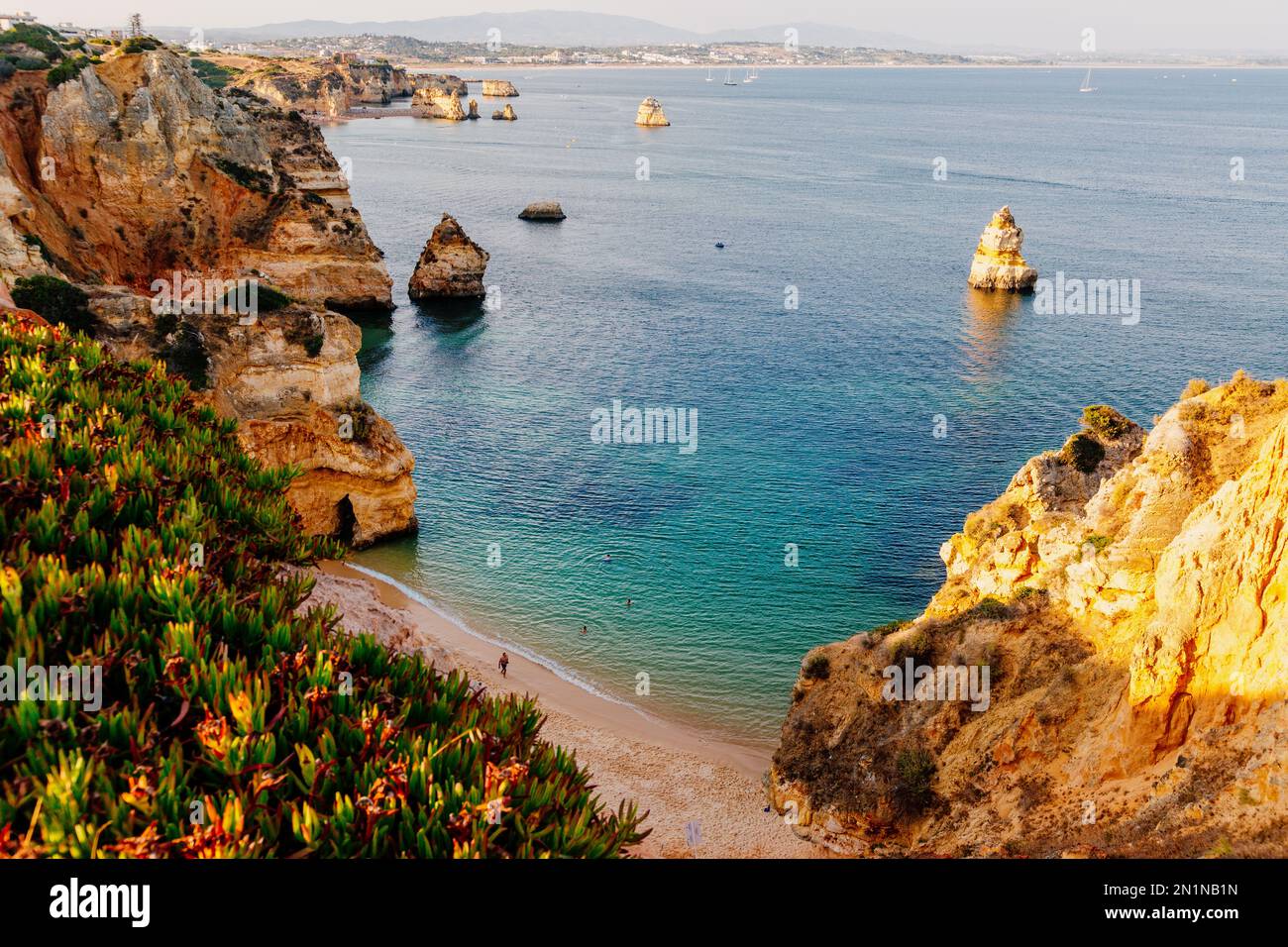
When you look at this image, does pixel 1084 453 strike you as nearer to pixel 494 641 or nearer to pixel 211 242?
pixel 494 641

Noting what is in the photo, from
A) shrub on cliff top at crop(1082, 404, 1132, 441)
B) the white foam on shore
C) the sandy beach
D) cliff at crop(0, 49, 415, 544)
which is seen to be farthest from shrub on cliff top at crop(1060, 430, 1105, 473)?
cliff at crop(0, 49, 415, 544)

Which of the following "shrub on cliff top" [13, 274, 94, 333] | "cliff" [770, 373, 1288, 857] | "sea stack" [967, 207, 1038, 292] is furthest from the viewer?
"sea stack" [967, 207, 1038, 292]

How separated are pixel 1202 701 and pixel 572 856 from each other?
1555 cm

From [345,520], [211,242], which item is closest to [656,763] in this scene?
[345,520]

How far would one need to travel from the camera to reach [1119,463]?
34.1 m

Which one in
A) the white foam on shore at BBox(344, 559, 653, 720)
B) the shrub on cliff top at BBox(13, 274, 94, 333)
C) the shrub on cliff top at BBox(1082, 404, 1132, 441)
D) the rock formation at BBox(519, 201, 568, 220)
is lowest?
the white foam on shore at BBox(344, 559, 653, 720)

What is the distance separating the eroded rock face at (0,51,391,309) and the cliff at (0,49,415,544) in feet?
0.34

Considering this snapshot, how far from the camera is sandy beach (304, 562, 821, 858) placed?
92.0 ft

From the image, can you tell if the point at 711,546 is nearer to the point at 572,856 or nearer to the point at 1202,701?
the point at 1202,701

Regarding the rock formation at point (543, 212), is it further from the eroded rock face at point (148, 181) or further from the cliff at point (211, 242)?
the eroded rock face at point (148, 181)

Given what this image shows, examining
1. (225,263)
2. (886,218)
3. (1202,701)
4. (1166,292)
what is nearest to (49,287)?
(225,263)

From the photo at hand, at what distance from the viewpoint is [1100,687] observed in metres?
22.2

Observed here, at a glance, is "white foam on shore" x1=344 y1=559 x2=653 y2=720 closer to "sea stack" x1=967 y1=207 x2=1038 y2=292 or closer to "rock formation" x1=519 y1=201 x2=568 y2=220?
"sea stack" x1=967 y1=207 x2=1038 y2=292
